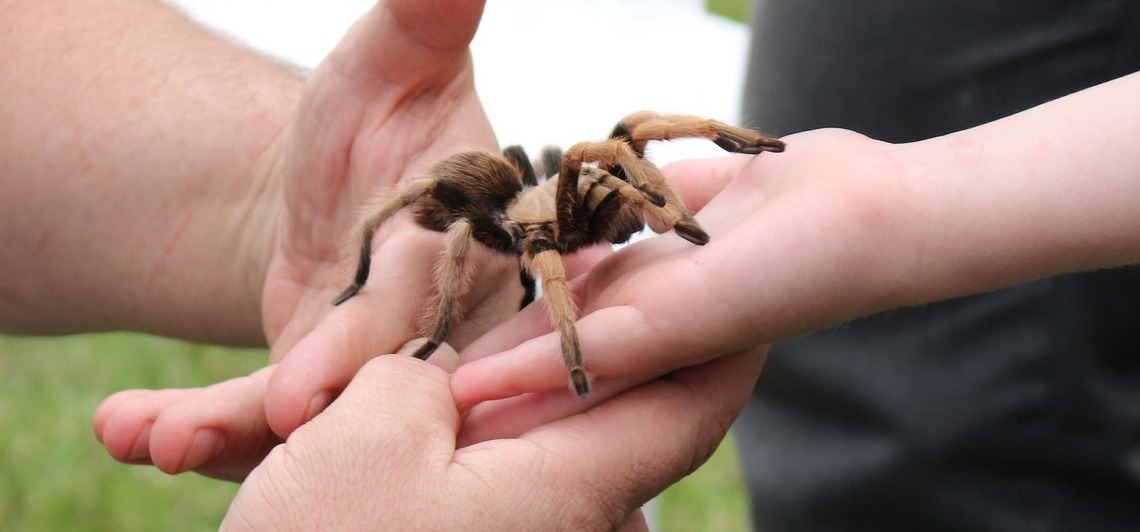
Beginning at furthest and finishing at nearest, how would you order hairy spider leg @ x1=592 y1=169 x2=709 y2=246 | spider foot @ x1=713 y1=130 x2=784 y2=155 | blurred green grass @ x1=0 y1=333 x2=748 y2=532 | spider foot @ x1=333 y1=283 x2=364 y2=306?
blurred green grass @ x1=0 y1=333 x2=748 y2=532, spider foot @ x1=333 y1=283 x2=364 y2=306, spider foot @ x1=713 y1=130 x2=784 y2=155, hairy spider leg @ x1=592 y1=169 x2=709 y2=246

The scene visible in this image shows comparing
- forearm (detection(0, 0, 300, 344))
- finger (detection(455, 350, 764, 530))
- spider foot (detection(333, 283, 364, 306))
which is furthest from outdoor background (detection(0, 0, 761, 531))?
finger (detection(455, 350, 764, 530))

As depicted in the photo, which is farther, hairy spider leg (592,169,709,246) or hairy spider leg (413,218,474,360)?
hairy spider leg (413,218,474,360)

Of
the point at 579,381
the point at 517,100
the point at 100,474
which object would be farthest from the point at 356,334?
the point at 100,474

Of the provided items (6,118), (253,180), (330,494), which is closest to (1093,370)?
(330,494)

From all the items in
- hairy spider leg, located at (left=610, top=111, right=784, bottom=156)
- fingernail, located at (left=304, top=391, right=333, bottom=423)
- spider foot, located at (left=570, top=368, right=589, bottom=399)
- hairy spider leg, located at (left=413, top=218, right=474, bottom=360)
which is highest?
hairy spider leg, located at (left=610, top=111, right=784, bottom=156)

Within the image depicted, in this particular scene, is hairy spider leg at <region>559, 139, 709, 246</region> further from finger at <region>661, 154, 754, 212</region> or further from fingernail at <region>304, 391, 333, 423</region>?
fingernail at <region>304, 391, 333, 423</region>

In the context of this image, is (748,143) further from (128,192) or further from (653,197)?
(128,192)
